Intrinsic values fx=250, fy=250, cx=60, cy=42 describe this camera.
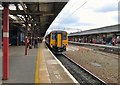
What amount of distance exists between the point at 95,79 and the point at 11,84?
5.69 metres

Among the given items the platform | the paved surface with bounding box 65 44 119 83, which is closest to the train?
the paved surface with bounding box 65 44 119 83

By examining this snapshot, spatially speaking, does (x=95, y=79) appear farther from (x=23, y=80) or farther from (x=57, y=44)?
(x=57, y=44)

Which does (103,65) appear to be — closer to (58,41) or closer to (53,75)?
(53,75)

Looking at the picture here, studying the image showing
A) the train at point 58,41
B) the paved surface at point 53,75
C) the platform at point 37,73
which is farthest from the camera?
the train at point 58,41

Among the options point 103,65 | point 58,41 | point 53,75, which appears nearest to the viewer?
point 53,75

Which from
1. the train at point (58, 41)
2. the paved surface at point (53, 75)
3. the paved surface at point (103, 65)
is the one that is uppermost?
the train at point (58, 41)

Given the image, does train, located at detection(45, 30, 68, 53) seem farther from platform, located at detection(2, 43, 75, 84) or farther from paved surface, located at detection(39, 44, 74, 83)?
paved surface, located at detection(39, 44, 74, 83)

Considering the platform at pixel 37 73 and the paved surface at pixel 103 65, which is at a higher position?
the platform at pixel 37 73

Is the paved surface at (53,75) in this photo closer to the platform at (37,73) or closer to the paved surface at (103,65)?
the platform at (37,73)

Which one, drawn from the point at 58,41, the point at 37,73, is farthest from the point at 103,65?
the point at 58,41

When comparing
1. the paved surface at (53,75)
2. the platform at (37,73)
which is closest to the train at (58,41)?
the platform at (37,73)

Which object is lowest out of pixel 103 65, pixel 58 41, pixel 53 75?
pixel 103 65

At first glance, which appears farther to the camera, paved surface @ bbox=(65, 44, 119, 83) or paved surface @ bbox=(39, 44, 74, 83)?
paved surface @ bbox=(65, 44, 119, 83)

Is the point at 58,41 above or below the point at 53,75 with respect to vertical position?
above
